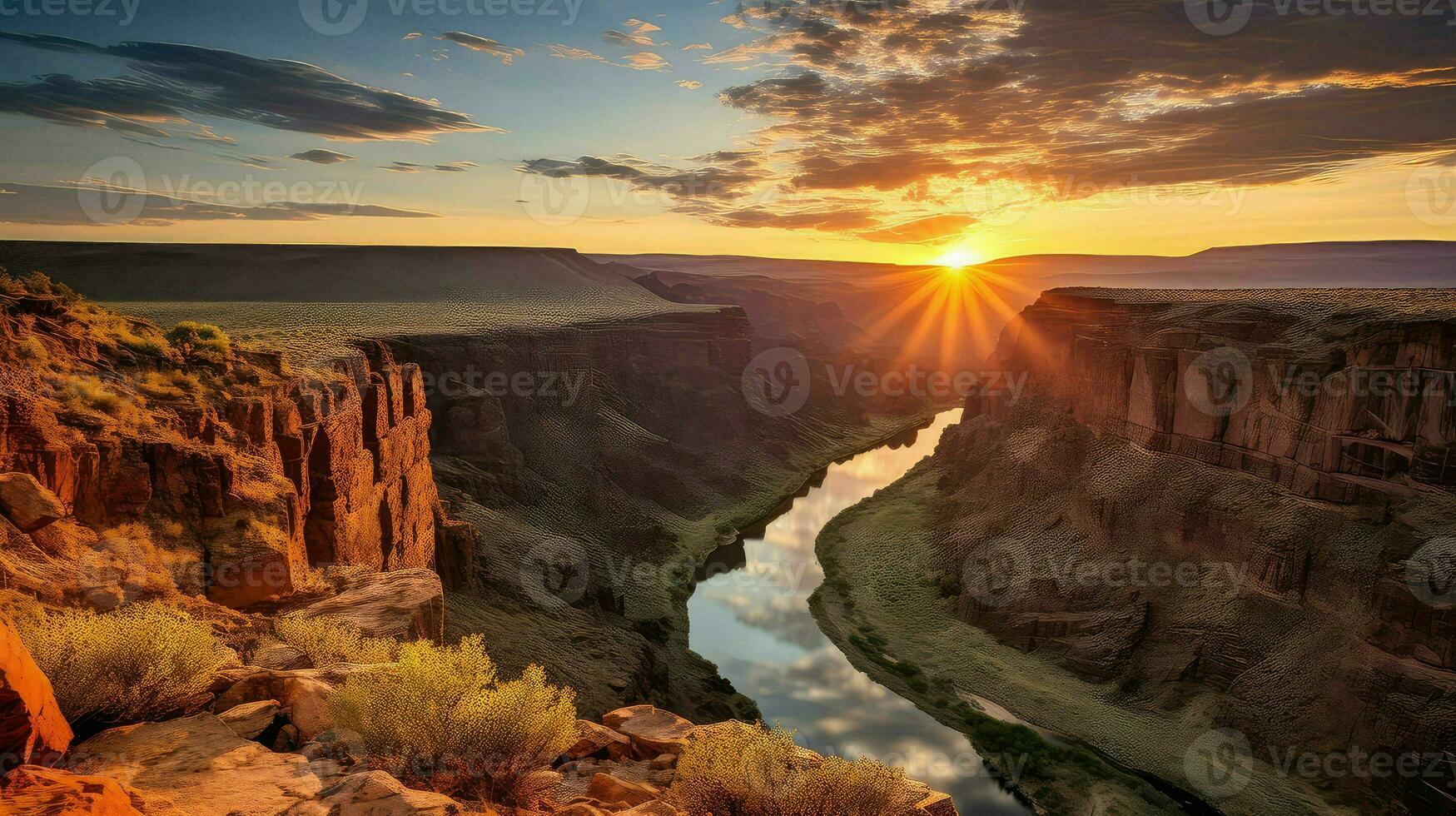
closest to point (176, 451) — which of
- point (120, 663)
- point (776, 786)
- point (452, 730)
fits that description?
point (120, 663)

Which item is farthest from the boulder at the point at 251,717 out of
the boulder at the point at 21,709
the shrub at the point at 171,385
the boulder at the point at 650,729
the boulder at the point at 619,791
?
the shrub at the point at 171,385

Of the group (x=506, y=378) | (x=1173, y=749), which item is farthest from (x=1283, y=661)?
(x=506, y=378)

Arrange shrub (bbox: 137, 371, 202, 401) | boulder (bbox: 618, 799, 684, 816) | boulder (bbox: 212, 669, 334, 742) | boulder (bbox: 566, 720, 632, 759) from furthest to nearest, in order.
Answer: shrub (bbox: 137, 371, 202, 401) → boulder (bbox: 566, 720, 632, 759) → boulder (bbox: 212, 669, 334, 742) → boulder (bbox: 618, 799, 684, 816)

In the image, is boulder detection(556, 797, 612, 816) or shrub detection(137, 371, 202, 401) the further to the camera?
shrub detection(137, 371, 202, 401)

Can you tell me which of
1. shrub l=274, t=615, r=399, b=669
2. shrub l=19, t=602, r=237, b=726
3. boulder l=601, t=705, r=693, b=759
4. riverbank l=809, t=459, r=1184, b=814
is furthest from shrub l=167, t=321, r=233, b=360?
riverbank l=809, t=459, r=1184, b=814

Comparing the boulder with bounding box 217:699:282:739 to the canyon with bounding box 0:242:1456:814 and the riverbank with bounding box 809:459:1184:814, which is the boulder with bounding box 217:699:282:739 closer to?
the canyon with bounding box 0:242:1456:814

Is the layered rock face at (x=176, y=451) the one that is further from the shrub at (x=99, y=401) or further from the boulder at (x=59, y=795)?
the boulder at (x=59, y=795)

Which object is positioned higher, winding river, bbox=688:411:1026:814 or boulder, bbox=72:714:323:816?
boulder, bbox=72:714:323:816
